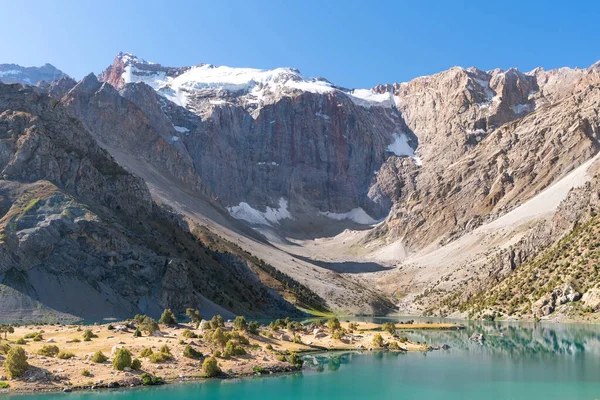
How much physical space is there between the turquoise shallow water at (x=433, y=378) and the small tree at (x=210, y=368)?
1700mm

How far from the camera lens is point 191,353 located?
57094 mm

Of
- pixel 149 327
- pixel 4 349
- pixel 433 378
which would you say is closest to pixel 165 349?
pixel 149 327

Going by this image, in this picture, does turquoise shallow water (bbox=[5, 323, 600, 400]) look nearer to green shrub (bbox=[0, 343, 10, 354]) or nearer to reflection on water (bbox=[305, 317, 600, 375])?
reflection on water (bbox=[305, 317, 600, 375])

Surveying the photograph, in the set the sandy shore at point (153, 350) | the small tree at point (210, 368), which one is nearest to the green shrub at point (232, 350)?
the sandy shore at point (153, 350)

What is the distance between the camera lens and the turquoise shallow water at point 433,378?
156 feet

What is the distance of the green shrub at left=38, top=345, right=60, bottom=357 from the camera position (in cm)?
5447

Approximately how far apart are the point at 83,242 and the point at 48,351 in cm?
7085

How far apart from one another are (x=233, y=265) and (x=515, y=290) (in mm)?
72933

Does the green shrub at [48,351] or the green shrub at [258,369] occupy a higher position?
the green shrub at [48,351]

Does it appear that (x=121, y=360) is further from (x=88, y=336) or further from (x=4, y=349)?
(x=88, y=336)

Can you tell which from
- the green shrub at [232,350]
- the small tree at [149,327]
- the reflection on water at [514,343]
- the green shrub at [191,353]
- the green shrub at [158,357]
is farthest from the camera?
the reflection on water at [514,343]

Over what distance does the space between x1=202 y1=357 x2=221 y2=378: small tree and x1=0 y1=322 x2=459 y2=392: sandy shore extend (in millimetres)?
488

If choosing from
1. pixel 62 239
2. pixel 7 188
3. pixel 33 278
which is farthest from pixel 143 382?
pixel 7 188

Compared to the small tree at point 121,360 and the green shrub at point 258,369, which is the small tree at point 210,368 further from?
the small tree at point 121,360
